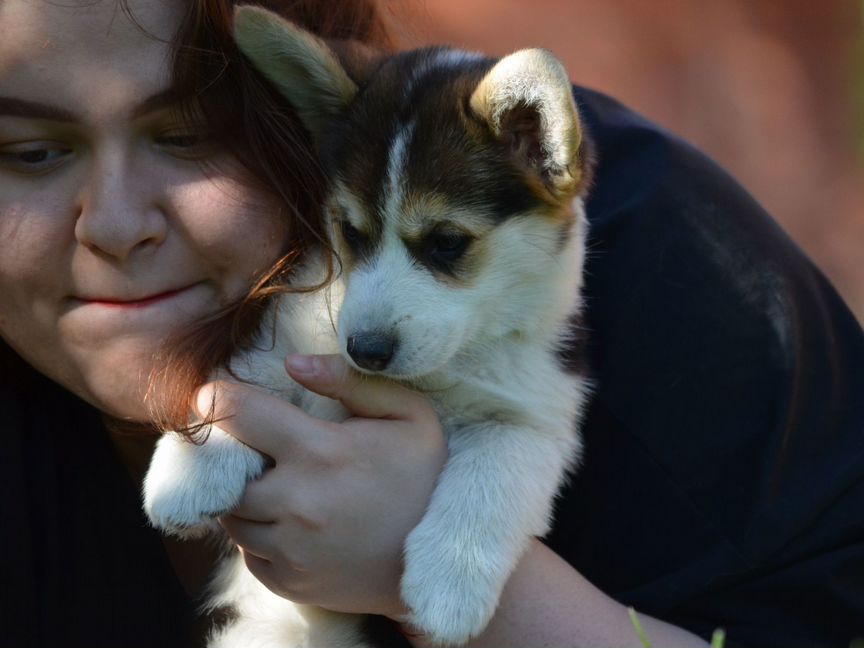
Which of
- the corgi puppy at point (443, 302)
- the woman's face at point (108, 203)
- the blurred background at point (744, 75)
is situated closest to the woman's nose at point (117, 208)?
the woman's face at point (108, 203)

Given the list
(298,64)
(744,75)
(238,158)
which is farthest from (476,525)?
(744,75)

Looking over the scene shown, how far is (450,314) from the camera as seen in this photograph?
2420mm

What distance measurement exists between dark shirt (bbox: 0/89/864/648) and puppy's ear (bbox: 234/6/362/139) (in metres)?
0.72

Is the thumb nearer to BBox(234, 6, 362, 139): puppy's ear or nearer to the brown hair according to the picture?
the brown hair

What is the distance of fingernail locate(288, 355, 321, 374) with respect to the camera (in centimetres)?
240

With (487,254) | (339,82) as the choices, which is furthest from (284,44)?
(487,254)

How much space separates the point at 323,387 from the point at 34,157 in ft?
2.59

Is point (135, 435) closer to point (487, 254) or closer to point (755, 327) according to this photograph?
point (487, 254)

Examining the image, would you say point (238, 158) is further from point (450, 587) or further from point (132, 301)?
point (450, 587)

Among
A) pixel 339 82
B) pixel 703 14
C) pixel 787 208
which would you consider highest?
pixel 339 82

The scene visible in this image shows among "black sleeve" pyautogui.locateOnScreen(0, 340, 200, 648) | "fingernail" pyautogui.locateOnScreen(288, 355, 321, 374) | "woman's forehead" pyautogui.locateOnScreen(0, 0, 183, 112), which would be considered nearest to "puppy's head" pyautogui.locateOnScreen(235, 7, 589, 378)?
"fingernail" pyautogui.locateOnScreen(288, 355, 321, 374)

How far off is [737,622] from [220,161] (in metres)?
1.51

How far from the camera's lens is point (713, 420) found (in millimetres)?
2691

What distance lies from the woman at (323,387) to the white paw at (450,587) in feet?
0.44
